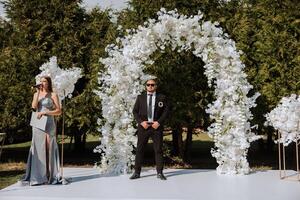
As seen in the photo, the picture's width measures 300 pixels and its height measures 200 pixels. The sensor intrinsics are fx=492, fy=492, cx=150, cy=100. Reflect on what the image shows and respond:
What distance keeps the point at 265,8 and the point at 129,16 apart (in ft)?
10.6

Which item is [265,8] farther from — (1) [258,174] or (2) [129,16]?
(1) [258,174]

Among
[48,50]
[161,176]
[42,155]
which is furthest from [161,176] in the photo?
[48,50]

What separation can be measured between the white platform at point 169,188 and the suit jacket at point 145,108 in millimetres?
1060

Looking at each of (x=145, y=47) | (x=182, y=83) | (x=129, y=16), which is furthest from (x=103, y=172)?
(x=129, y=16)

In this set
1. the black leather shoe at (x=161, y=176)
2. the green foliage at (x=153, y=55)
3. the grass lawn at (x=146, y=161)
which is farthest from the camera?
the grass lawn at (x=146, y=161)

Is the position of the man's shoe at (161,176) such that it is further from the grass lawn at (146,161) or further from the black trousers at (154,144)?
the grass lawn at (146,161)

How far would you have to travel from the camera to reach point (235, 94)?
8.93 m

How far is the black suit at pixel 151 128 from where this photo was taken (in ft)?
27.6

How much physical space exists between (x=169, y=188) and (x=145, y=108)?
1.57m

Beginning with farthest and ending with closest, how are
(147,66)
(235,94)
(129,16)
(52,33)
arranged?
(52,33)
(129,16)
(147,66)
(235,94)

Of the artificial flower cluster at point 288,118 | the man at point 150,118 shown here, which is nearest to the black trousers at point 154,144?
the man at point 150,118

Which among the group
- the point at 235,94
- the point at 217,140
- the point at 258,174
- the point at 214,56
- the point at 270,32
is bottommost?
the point at 258,174

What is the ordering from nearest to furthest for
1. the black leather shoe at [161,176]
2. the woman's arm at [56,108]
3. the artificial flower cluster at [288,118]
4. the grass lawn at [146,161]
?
the woman's arm at [56,108], the artificial flower cluster at [288,118], the black leather shoe at [161,176], the grass lawn at [146,161]

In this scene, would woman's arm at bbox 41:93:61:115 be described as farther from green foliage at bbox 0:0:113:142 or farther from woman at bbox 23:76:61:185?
green foliage at bbox 0:0:113:142
